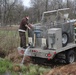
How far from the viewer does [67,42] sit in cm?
1223

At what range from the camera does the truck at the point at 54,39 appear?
11359 mm

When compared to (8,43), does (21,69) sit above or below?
below

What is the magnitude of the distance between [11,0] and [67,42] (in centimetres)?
4145

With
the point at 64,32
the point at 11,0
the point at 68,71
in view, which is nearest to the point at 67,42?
the point at 64,32

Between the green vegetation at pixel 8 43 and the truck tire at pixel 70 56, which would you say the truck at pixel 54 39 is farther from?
the green vegetation at pixel 8 43

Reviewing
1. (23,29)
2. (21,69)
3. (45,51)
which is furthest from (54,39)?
(23,29)

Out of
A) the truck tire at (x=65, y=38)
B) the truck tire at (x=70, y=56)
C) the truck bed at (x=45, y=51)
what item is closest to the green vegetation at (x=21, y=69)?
the truck bed at (x=45, y=51)

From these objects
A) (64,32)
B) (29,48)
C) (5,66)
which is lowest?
(5,66)

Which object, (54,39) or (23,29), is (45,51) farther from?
(23,29)

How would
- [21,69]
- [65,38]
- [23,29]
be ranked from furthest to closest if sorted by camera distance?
[23,29] < [65,38] < [21,69]

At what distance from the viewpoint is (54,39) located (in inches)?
443

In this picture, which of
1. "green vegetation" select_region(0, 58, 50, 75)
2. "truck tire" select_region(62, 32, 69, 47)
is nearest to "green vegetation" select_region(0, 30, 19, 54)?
"green vegetation" select_region(0, 58, 50, 75)

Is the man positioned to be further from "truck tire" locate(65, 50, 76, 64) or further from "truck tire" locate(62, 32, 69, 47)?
"truck tire" locate(65, 50, 76, 64)

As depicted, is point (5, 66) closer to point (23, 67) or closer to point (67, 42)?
point (23, 67)
